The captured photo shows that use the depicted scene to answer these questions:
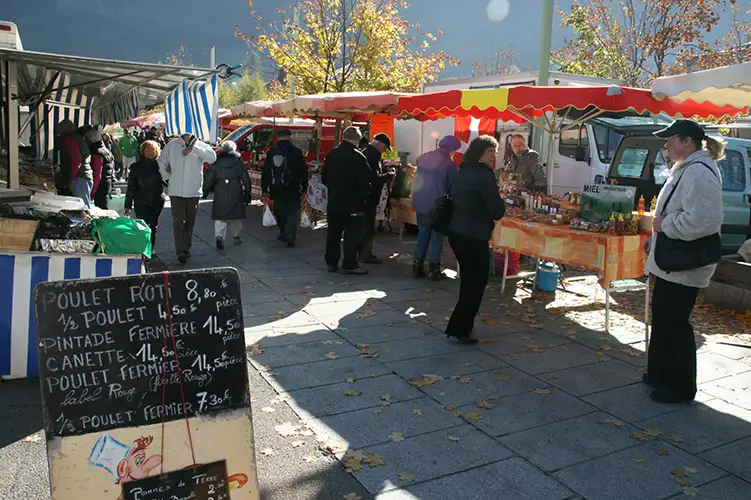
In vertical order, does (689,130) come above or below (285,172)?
above

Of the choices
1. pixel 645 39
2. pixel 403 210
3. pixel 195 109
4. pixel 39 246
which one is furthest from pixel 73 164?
pixel 645 39

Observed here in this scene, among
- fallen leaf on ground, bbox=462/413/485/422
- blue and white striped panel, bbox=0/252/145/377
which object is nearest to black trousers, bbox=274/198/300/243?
blue and white striped panel, bbox=0/252/145/377

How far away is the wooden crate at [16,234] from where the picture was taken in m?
4.51

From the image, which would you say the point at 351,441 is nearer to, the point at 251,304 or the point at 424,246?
the point at 251,304

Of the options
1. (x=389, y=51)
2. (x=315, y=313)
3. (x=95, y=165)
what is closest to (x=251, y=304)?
(x=315, y=313)

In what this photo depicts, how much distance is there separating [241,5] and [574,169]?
124964 millimetres

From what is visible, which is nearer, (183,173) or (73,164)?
(183,173)

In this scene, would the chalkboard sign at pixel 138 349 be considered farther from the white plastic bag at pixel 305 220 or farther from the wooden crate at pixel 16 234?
the white plastic bag at pixel 305 220

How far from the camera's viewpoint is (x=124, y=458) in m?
2.71

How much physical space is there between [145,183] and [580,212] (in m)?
5.73

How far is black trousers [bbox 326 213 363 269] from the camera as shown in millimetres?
8523

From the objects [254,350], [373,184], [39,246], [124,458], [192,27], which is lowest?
[254,350]

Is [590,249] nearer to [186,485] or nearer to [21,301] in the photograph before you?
Result: [186,485]

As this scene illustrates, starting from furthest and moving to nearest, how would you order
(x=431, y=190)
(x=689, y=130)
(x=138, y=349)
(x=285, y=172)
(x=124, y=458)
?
(x=285, y=172) < (x=431, y=190) < (x=689, y=130) < (x=138, y=349) < (x=124, y=458)
